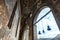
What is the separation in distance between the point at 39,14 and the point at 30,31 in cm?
80

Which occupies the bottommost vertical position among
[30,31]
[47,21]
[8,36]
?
[8,36]

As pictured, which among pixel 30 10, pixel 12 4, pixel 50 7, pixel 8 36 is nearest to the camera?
pixel 8 36

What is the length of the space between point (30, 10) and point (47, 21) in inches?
33.0

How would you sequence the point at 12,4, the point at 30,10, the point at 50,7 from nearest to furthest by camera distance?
the point at 12,4, the point at 50,7, the point at 30,10

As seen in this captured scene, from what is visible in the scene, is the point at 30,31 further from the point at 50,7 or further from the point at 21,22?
the point at 50,7

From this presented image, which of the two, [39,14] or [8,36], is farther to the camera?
[39,14]

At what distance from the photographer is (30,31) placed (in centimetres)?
658

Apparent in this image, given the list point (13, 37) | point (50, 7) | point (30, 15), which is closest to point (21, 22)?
point (30, 15)

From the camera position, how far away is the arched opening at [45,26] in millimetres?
6445

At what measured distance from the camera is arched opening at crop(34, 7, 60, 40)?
21.1ft

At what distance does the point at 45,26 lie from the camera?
22.1ft

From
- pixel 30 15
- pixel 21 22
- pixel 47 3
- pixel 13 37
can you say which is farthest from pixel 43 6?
pixel 13 37

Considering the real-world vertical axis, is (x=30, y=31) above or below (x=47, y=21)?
below

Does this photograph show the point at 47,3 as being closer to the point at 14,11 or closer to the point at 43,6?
the point at 43,6
